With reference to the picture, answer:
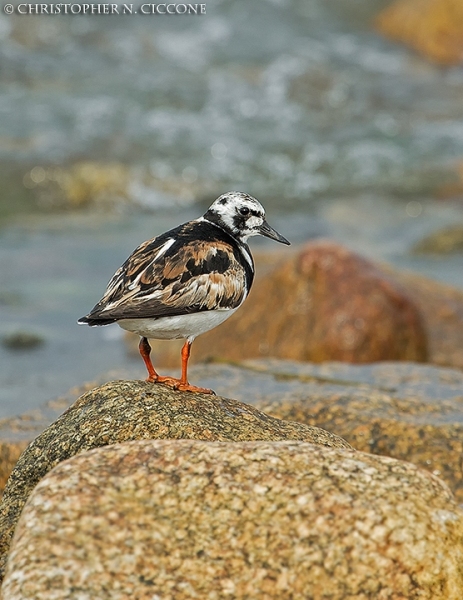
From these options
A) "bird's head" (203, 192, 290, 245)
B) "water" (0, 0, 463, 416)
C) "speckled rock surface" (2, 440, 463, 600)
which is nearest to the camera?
"speckled rock surface" (2, 440, 463, 600)

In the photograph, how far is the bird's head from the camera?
605cm

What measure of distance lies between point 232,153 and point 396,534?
15903mm

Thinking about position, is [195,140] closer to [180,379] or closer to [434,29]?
[434,29]

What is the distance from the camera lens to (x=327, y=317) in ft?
30.7

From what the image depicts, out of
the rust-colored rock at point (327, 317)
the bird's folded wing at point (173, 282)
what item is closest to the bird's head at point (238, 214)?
the bird's folded wing at point (173, 282)

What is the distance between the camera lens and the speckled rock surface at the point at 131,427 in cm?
446

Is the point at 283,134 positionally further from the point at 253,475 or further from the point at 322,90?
the point at 253,475

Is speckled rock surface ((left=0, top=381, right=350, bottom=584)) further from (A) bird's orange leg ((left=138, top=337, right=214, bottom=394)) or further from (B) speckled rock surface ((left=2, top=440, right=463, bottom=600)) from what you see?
(B) speckled rock surface ((left=2, top=440, right=463, bottom=600))

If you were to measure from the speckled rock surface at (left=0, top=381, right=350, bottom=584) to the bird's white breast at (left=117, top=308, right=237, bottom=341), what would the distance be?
1.16 ft

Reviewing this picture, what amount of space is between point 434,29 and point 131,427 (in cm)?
2152

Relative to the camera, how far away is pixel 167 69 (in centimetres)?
2252

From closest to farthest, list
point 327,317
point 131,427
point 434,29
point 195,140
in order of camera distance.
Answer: point 131,427 → point 327,317 → point 195,140 → point 434,29
